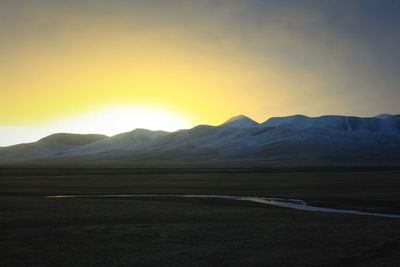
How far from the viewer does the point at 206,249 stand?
2558cm

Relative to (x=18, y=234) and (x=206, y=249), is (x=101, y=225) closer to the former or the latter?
(x=18, y=234)

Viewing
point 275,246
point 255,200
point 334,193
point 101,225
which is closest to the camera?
point 275,246

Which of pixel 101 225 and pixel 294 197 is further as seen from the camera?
pixel 294 197

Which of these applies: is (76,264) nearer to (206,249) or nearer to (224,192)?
(206,249)

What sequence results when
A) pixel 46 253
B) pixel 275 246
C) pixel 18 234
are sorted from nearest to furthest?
pixel 46 253 < pixel 275 246 < pixel 18 234

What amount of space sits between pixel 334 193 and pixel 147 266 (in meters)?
40.4

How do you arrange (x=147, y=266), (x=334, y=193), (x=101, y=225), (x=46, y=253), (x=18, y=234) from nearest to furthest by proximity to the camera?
(x=147, y=266) → (x=46, y=253) → (x=18, y=234) → (x=101, y=225) → (x=334, y=193)

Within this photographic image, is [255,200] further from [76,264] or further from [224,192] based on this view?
[76,264]

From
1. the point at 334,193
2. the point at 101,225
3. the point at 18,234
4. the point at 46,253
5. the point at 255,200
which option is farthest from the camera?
the point at 334,193

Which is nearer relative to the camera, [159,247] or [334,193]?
[159,247]

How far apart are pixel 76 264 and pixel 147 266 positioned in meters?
3.28

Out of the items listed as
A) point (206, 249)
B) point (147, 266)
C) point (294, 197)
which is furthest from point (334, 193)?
point (147, 266)

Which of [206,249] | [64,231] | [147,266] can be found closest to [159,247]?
[206,249]

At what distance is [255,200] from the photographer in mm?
52312
